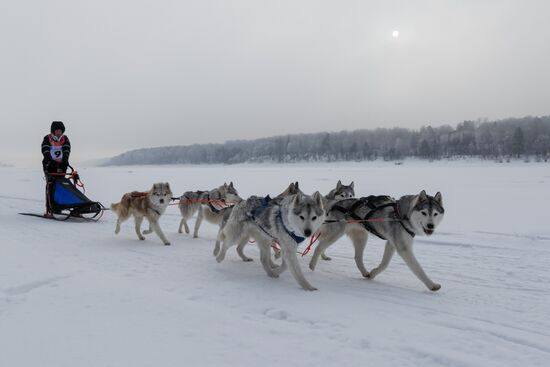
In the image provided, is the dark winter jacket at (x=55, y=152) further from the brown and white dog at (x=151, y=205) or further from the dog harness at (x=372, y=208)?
the dog harness at (x=372, y=208)

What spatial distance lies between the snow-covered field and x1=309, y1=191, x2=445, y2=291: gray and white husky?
0.89ft

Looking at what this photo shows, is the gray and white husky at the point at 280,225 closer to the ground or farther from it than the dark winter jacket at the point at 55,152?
closer to the ground

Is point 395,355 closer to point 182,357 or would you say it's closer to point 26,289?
point 182,357

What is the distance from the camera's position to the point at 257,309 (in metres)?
3.58

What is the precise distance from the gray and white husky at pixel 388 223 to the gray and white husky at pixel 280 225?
2.37ft

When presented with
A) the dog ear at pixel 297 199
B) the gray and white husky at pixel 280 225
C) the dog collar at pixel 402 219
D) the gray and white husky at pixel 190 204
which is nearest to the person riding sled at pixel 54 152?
the gray and white husky at pixel 190 204

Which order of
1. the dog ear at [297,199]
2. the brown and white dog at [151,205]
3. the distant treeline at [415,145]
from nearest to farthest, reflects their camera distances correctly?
1. the dog ear at [297,199]
2. the brown and white dog at [151,205]
3. the distant treeline at [415,145]

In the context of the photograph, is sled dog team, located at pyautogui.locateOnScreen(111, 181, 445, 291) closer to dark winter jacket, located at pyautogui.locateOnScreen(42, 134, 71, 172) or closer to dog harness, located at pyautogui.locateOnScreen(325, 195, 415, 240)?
dog harness, located at pyautogui.locateOnScreen(325, 195, 415, 240)

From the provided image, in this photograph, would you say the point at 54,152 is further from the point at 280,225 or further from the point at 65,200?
the point at 280,225

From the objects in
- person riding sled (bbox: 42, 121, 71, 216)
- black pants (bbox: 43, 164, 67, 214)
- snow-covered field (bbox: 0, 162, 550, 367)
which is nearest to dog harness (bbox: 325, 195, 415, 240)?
snow-covered field (bbox: 0, 162, 550, 367)

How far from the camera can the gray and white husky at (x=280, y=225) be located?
13.9ft

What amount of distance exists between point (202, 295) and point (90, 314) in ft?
3.51

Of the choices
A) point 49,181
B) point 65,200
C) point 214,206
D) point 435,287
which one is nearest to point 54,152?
point 49,181

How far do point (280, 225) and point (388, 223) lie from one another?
1.28m
